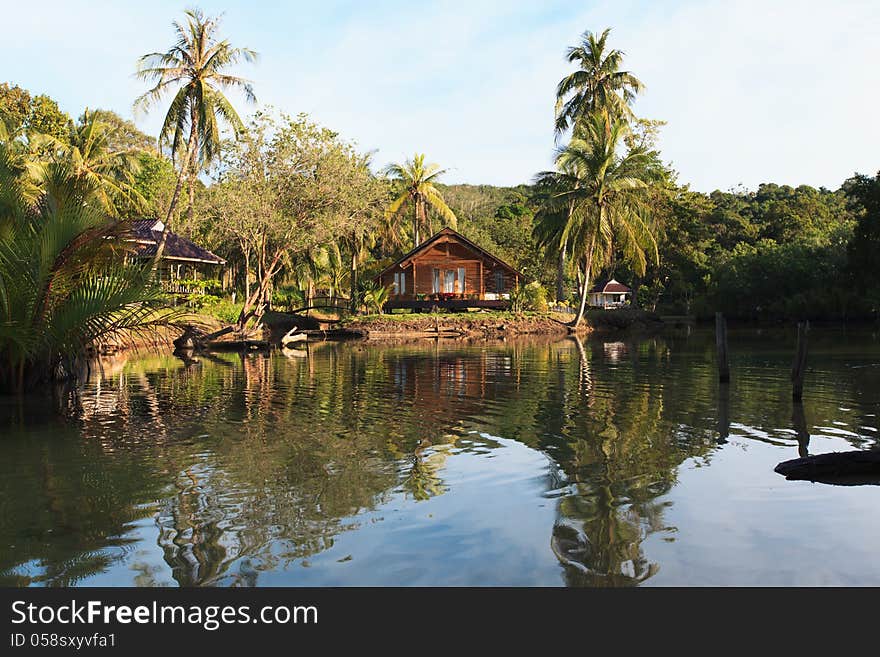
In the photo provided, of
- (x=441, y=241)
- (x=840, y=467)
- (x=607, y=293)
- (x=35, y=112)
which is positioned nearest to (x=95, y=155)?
(x=35, y=112)

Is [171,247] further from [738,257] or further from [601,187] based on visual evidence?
[738,257]

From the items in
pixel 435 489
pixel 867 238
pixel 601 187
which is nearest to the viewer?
pixel 435 489

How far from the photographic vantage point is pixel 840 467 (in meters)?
9.09

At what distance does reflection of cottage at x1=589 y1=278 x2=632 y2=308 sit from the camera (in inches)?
2648

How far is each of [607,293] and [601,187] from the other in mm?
24627

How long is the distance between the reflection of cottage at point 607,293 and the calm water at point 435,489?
1950 inches

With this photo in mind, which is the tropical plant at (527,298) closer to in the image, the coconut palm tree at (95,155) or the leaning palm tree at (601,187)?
the leaning palm tree at (601,187)

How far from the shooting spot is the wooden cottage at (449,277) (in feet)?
162

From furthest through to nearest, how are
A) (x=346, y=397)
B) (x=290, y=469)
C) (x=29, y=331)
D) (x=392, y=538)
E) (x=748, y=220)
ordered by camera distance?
(x=748, y=220) → (x=346, y=397) → (x=29, y=331) → (x=290, y=469) → (x=392, y=538)

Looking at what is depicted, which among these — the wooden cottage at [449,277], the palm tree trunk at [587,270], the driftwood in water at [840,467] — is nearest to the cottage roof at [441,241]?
the wooden cottage at [449,277]
